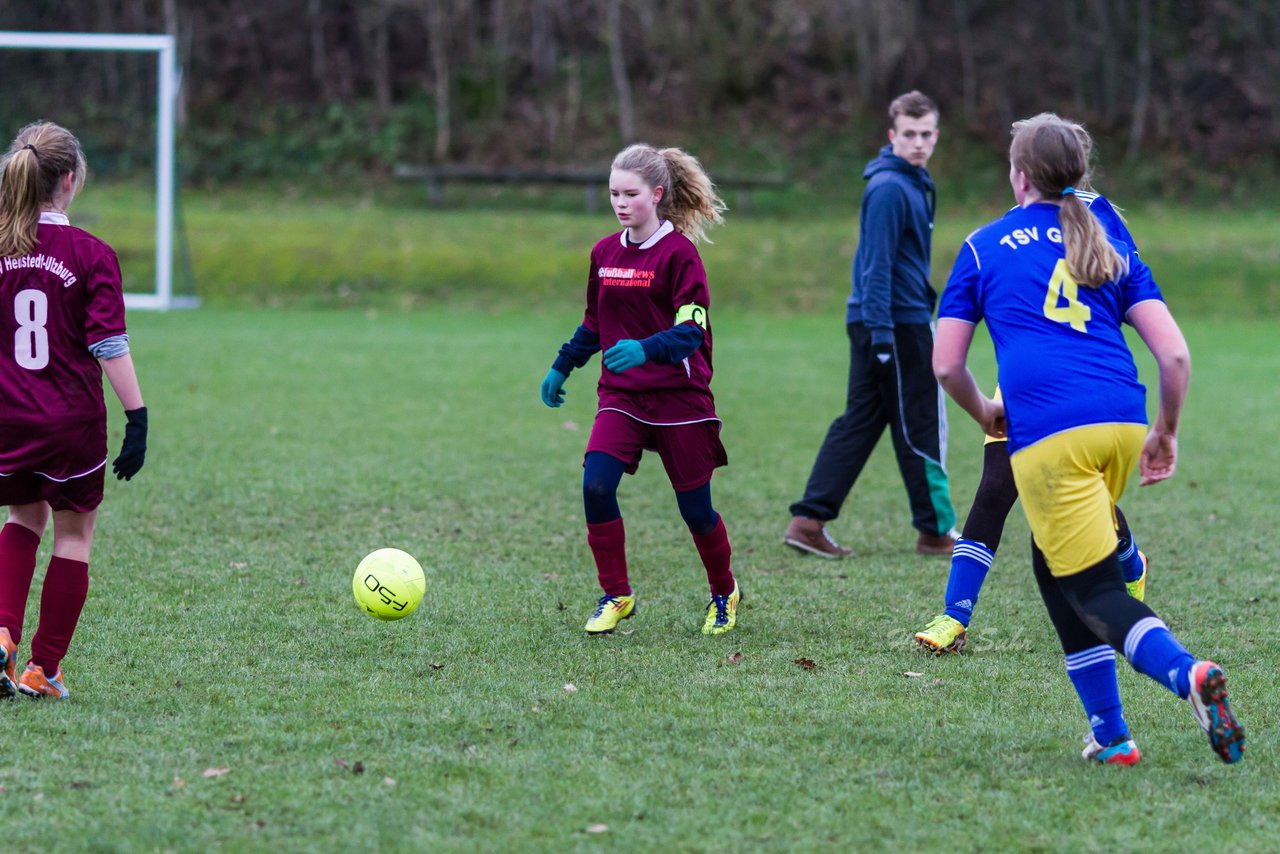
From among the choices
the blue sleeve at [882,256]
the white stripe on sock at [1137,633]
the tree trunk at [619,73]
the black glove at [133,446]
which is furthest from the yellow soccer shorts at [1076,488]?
the tree trunk at [619,73]

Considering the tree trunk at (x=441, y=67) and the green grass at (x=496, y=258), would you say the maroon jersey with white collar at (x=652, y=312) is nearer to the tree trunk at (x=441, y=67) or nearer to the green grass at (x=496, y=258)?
the green grass at (x=496, y=258)

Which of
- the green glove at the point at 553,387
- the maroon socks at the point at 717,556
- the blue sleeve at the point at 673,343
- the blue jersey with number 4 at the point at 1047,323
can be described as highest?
the blue jersey with number 4 at the point at 1047,323

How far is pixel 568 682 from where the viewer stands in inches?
191

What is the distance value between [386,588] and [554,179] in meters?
21.1

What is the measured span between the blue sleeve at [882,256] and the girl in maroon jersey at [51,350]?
12.1 ft

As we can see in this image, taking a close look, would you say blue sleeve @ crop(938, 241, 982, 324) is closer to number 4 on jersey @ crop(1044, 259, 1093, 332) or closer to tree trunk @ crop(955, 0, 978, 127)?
number 4 on jersey @ crop(1044, 259, 1093, 332)

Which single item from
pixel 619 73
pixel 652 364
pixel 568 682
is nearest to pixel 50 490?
pixel 568 682

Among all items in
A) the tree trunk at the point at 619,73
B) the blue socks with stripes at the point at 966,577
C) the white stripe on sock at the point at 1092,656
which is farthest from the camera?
the tree trunk at the point at 619,73

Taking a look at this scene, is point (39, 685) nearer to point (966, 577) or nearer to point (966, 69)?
point (966, 577)

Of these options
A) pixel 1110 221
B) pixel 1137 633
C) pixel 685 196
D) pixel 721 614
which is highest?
pixel 1110 221

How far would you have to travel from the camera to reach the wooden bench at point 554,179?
2556cm

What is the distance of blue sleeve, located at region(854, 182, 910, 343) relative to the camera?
22.5 ft

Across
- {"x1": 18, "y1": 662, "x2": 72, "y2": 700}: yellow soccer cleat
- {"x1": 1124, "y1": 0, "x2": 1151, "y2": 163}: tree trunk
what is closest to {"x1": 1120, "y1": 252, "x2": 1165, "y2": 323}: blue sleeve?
{"x1": 18, "y1": 662, "x2": 72, "y2": 700}: yellow soccer cleat

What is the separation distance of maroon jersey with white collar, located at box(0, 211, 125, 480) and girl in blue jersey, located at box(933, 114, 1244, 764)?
102 inches
